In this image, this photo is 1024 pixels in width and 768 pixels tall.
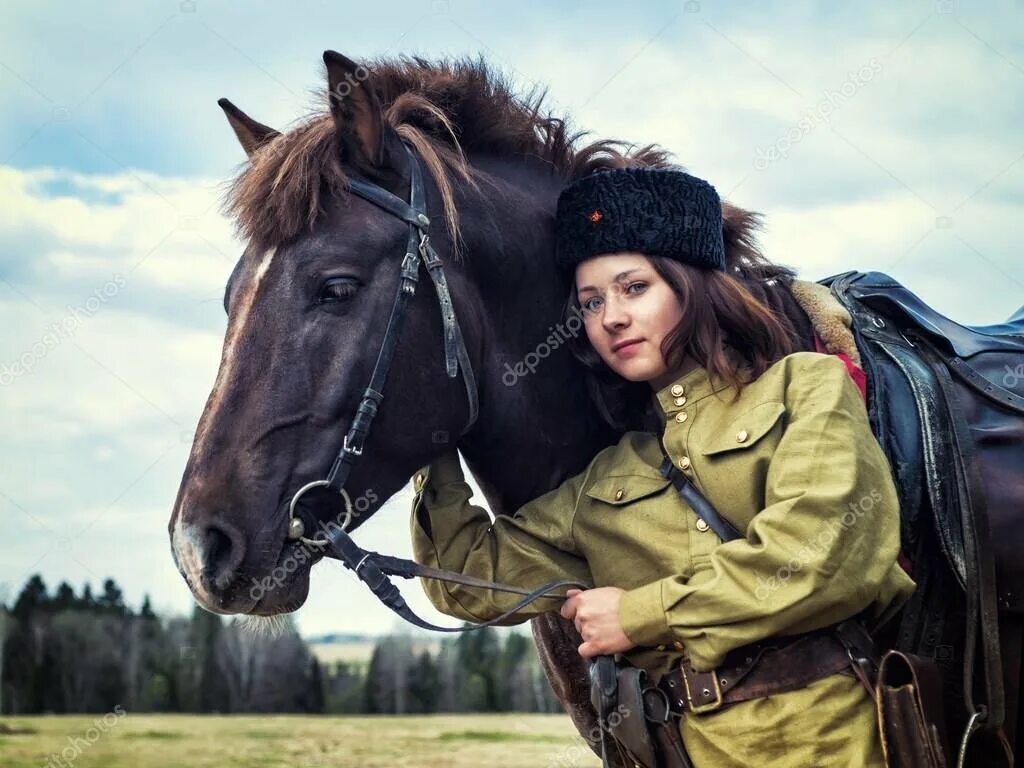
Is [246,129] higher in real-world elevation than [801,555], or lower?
higher

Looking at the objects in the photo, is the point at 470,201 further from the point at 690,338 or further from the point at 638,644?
the point at 638,644

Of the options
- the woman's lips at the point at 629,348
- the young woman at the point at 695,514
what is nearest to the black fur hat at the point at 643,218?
the young woman at the point at 695,514

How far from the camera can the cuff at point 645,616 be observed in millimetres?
2160

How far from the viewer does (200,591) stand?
213 centimetres

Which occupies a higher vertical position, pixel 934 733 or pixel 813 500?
pixel 813 500

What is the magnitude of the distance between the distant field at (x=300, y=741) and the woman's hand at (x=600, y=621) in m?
6.79

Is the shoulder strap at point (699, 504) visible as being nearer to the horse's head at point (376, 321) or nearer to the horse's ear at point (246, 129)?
the horse's head at point (376, 321)

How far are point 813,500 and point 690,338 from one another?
57 cm

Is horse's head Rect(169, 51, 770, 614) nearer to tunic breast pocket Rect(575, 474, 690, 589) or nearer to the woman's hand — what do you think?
tunic breast pocket Rect(575, 474, 690, 589)

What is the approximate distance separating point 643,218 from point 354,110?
777 millimetres

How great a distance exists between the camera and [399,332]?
2.37m

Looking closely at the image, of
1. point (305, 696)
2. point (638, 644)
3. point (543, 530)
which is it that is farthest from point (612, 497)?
point (305, 696)

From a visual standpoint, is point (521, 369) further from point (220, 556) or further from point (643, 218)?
point (220, 556)

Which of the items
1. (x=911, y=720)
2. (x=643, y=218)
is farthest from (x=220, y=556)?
(x=911, y=720)
